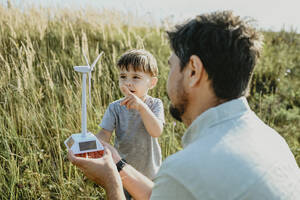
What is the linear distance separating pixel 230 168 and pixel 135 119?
131 centimetres

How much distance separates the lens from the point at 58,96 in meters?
4.40

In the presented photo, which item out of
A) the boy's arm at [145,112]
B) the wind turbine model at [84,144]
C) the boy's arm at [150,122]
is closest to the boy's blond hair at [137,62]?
the boy's arm at [145,112]

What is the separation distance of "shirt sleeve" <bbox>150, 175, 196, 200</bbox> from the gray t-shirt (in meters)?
1.12

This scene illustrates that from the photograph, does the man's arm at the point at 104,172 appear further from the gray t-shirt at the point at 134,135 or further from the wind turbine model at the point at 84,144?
the gray t-shirt at the point at 134,135

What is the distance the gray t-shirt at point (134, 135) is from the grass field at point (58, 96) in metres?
0.77

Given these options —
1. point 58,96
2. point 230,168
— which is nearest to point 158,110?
point 230,168

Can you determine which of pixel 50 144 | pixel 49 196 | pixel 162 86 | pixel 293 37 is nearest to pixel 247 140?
pixel 49 196

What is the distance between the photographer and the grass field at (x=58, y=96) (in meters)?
2.98

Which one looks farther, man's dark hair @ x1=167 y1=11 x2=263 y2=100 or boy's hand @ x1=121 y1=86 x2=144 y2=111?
→ boy's hand @ x1=121 y1=86 x2=144 y2=111

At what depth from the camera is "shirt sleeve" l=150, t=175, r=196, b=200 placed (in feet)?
3.87

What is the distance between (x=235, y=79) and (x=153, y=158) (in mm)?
1148

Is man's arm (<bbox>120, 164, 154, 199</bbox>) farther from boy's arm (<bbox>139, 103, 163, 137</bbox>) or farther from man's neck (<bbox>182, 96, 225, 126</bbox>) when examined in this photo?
man's neck (<bbox>182, 96, 225, 126</bbox>)

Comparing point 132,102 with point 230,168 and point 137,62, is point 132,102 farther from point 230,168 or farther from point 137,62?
point 230,168

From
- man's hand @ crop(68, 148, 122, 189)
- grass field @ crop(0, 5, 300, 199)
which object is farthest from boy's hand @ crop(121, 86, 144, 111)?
grass field @ crop(0, 5, 300, 199)
